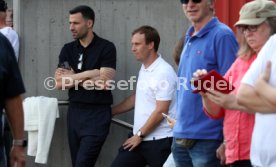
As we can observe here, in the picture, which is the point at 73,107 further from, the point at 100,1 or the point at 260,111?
the point at 260,111

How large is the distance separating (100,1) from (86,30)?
572 mm

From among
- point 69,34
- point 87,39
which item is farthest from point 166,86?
point 69,34

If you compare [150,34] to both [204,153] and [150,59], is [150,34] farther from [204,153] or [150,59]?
[204,153]

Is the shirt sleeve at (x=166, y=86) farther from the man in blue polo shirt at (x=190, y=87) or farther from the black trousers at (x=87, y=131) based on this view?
the man in blue polo shirt at (x=190, y=87)

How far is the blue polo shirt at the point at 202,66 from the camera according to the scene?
5.45 metres

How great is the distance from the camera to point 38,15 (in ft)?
28.4

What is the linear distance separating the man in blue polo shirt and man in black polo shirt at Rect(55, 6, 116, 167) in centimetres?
230

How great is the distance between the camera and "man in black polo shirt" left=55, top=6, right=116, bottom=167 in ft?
26.0

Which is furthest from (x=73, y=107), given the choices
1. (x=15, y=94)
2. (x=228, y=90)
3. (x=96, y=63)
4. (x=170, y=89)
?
(x=228, y=90)

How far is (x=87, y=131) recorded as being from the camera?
7902 millimetres

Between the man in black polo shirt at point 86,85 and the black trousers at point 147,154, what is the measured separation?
461 millimetres

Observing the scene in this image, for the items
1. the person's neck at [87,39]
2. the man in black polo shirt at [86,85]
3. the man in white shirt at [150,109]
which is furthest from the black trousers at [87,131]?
the person's neck at [87,39]

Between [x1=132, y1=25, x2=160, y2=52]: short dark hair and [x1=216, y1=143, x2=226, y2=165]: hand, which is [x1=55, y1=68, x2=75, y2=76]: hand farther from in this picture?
[x1=216, y1=143, x2=226, y2=165]: hand

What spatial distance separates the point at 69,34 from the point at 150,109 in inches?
65.9
